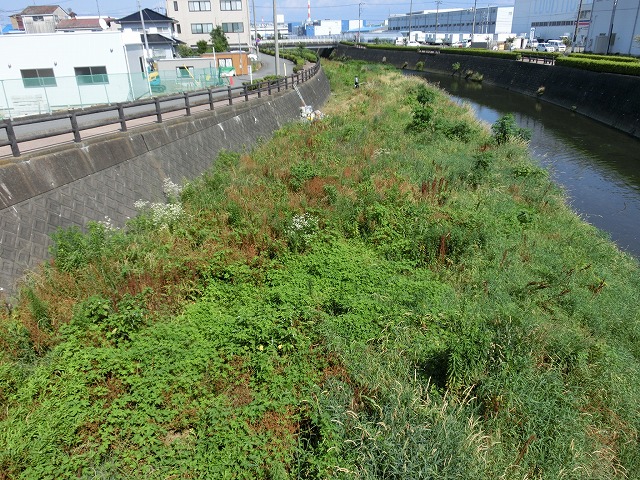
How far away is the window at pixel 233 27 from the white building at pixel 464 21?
59616 millimetres

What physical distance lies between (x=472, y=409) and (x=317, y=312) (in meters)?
2.77

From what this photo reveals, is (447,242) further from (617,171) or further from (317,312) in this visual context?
(617,171)

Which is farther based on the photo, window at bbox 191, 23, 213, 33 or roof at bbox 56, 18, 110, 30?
window at bbox 191, 23, 213, 33

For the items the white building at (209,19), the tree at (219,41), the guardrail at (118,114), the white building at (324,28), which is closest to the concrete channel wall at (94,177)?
the guardrail at (118,114)

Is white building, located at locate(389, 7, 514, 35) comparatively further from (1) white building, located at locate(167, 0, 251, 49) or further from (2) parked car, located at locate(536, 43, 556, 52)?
(1) white building, located at locate(167, 0, 251, 49)

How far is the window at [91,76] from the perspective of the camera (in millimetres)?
20828

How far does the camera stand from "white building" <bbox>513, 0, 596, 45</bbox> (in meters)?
76.4

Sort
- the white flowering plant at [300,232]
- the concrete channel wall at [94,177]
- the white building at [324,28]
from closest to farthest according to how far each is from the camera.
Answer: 1. the concrete channel wall at [94,177]
2. the white flowering plant at [300,232]
3. the white building at [324,28]

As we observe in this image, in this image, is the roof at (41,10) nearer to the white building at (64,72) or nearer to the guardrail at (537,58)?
the white building at (64,72)

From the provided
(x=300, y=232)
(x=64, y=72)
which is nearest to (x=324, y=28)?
(x=64, y=72)

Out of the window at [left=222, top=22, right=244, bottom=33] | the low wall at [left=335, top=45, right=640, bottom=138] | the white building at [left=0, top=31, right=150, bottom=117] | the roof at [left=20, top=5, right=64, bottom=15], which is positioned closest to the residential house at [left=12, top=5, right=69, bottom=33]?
the roof at [left=20, top=5, right=64, bottom=15]

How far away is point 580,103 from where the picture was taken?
31.9 meters

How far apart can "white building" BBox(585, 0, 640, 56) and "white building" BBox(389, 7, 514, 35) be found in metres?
45.1

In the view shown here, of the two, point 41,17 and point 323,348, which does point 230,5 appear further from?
point 323,348
